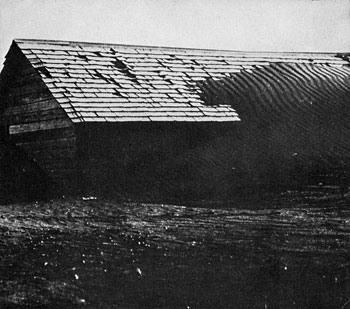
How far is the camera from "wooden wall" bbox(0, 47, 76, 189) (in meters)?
11.6

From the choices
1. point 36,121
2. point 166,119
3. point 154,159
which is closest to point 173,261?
point 154,159

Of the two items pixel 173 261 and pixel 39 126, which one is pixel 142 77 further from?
pixel 173 261

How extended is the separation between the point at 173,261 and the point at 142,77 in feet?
23.7

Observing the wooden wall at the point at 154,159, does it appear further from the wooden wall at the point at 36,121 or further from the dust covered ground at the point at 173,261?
the dust covered ground at the point at 173,261

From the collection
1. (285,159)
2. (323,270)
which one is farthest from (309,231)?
(285,159)

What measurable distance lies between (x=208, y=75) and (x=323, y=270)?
8.06 m

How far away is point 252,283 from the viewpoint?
5840 mm

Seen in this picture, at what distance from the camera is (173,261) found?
5.96 metres

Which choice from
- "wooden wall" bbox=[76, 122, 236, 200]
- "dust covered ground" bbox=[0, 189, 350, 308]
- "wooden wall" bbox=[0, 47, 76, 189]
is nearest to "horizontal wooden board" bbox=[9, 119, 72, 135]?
"wooden wall" bbox=[0, 47, 76, 189]

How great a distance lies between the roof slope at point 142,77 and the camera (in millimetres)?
11344

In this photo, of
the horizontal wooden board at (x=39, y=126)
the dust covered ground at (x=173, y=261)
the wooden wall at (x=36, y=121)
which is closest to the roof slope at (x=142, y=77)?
the wooden wall at (x=36, y=121)

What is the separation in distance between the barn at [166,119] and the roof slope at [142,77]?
27 millimetres

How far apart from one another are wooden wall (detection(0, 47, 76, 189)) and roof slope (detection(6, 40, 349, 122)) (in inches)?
20.9

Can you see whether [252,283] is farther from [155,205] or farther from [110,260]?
[155,205]
